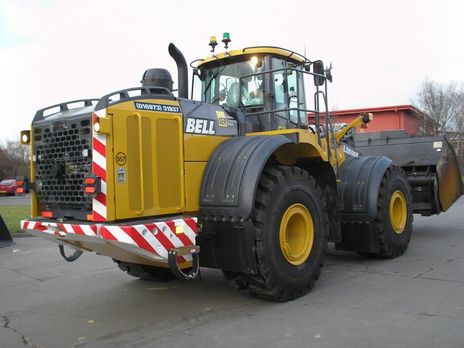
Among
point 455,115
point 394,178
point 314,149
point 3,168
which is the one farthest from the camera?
point 3,168

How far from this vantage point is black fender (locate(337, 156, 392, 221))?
7387 mm

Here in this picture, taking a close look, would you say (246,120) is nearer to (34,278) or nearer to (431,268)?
(431,268)

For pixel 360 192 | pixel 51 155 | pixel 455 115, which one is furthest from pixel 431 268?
pixel 455 115

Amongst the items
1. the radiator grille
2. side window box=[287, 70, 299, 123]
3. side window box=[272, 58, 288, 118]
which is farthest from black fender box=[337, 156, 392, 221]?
the radiator grille

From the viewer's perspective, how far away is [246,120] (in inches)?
249

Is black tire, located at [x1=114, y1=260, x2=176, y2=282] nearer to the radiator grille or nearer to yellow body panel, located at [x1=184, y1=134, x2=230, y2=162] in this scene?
the radiator grille

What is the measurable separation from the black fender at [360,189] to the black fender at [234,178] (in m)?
2.42

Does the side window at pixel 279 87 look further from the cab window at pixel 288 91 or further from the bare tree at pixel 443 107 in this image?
the bare tree at pixel 443 107

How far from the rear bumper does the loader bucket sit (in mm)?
6296

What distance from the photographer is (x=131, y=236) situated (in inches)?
178

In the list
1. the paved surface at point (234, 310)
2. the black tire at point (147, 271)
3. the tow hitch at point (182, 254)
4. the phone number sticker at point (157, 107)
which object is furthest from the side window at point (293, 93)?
the black tire at point (147, 271)

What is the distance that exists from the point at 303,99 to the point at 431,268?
296 centimetres

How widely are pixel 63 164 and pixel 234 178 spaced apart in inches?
69.0

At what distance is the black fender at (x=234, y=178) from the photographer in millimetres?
5082
